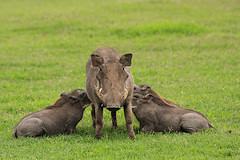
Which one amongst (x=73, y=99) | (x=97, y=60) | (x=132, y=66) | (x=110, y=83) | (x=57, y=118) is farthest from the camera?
(x=132, y=66)

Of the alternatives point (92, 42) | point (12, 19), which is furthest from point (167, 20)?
point (12, 19)

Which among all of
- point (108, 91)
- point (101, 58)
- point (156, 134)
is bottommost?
point (156, 134)

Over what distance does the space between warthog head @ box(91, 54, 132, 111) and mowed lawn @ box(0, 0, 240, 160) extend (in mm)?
768

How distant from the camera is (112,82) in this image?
6.68 meters

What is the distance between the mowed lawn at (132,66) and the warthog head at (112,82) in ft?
2.52

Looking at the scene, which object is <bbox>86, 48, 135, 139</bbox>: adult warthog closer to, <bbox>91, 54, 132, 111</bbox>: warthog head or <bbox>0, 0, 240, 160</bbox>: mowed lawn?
<bbox>91, 54, 132, 111</bbox>: warthog head

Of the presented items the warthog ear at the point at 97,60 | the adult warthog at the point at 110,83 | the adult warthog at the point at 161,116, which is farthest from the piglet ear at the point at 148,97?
the warthog ear at the point at 97,60

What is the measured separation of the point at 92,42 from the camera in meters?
16.9

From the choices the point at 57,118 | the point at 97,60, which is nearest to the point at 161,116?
the point at 97,60

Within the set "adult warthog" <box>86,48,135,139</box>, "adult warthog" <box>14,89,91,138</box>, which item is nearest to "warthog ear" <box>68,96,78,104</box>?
"adult warthog" <box>14,89,91,138</box>

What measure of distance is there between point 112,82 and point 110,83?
38 millimetres

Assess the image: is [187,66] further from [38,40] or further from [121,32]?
[38,40]

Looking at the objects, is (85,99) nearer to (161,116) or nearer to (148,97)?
(148,97)

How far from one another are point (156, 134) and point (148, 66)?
622 cm
